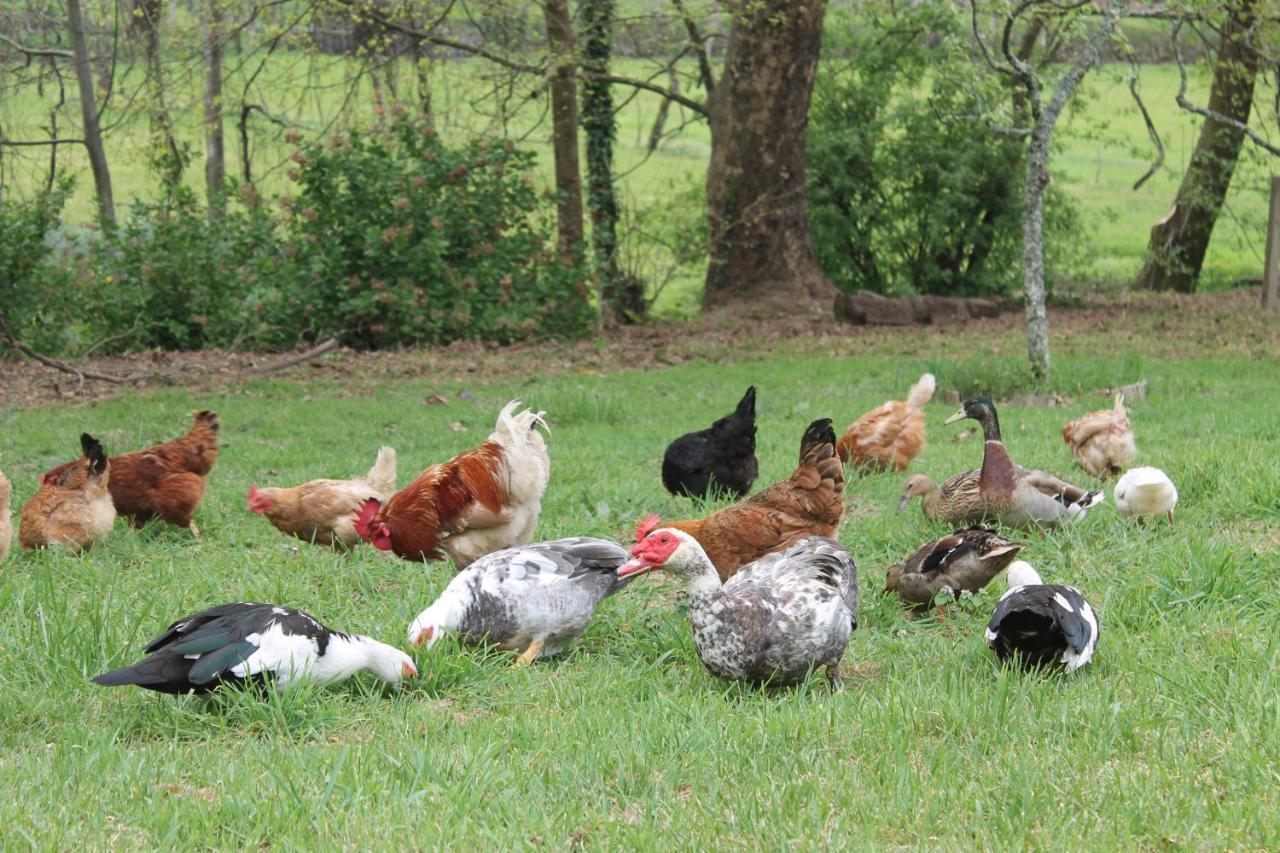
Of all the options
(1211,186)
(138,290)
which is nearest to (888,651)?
(138,290)

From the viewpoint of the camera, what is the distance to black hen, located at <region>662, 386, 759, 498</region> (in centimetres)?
850

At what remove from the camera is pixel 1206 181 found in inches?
831

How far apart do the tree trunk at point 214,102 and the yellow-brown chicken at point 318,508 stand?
11208 mm

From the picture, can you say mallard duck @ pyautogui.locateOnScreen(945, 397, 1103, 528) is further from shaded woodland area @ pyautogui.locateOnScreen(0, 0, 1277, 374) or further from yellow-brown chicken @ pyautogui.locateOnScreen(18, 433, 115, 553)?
shaded woodland area @ pyautogui.locateOnScreen(0, 0, 1277, 374)

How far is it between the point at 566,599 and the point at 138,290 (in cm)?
1314

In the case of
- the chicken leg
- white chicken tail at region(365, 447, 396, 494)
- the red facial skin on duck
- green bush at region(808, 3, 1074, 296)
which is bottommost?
the chicken leg

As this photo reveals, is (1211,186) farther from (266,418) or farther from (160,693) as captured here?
(160,693)

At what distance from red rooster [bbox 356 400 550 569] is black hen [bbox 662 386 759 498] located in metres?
1.72

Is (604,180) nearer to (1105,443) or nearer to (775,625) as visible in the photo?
(1105,443)

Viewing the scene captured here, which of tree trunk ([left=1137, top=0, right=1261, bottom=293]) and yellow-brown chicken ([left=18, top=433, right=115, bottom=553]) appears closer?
yellow-brown chicken ([left=18, top=433, right=115, bottom=553])

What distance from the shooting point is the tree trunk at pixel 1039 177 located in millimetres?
11531

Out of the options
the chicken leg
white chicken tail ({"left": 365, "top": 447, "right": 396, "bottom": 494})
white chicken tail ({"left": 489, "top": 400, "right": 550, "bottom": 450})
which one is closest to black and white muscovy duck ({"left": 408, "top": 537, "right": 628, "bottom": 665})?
the chicken leg

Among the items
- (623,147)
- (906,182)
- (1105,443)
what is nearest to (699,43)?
(906,182)

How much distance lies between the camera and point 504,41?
18.2 metres
